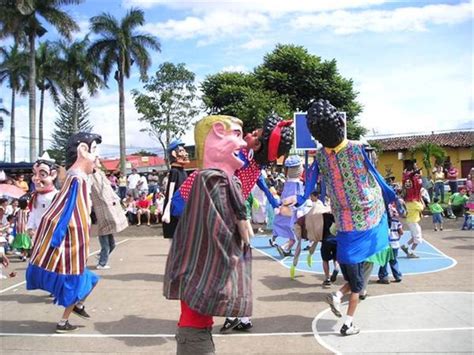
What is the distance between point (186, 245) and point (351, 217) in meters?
2.28

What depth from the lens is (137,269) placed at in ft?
28.9

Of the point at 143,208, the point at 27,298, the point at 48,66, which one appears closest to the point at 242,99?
the point at 143,208

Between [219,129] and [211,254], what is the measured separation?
914 mm

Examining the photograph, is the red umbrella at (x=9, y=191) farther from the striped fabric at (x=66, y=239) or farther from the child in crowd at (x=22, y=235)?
the striped fabric at (x=66, y=239)

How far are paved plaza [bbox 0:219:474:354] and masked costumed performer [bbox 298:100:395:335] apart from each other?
0.44 m

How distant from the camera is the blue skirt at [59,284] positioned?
507 centimetres

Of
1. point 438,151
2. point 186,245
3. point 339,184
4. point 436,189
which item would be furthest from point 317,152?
point 438,151

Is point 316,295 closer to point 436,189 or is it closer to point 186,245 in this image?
point 186,245

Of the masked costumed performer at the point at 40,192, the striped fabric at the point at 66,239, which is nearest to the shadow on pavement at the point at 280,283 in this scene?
the striped fabric at the point at 66,239

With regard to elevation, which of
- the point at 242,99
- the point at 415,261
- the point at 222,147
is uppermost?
the point at 242,99

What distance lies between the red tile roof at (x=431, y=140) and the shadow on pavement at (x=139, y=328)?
35098 mm

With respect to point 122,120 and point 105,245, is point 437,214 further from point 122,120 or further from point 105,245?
point 122,120

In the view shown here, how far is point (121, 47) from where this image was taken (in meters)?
30.0

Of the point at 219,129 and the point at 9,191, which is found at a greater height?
the point at 219,129
